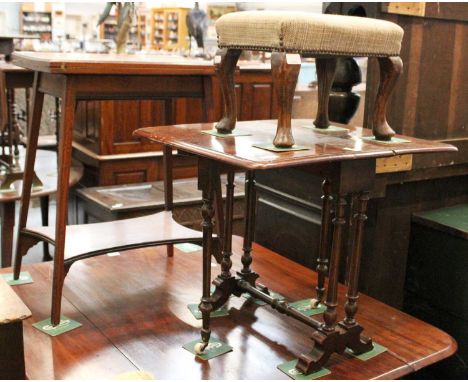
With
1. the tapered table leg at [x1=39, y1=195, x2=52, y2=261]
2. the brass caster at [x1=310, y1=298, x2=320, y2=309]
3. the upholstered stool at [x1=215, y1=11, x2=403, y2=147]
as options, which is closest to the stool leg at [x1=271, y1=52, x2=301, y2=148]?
the upholstered stool at [x1=215, y1=11, x2=403, y2=147]

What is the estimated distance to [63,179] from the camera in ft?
5.60

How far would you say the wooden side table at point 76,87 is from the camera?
1.70 m

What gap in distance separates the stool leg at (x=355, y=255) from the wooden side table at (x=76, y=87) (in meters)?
0.73

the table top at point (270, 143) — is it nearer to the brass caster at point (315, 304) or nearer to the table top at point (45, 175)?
the brass caster at point (315, 304)

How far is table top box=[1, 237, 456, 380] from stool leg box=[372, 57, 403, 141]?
0.60 m

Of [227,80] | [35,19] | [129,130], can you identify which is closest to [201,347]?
[227,80]

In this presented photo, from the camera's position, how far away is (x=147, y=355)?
1622mm

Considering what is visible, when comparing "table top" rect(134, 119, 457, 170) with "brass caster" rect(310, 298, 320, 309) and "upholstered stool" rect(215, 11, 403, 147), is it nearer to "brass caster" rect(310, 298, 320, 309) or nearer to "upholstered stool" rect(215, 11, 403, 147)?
"upholstered stool" rect(215, 11, 403, 147)

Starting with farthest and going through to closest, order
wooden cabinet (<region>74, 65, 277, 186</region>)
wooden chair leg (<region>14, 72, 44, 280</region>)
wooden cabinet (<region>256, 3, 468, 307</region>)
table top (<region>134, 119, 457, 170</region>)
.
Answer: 1. wooden cabinet (<region>74, 65, 277, 186</region>)
2. wooden cabinet (<region>256, 3, 468, 307</region>)
3. wooden chair leg (<region>14, 72, 44, 280</region>)
4. table top (<region>134, 119, 457, 170</region>)

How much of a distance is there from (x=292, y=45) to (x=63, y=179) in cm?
75

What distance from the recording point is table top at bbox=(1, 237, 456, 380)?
1.56 meters

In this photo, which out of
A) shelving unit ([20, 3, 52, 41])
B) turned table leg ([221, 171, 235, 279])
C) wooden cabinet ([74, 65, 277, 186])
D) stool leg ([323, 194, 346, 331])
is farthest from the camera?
shelving unit ([20, 3, 52, 41])

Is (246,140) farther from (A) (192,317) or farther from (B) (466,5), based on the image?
(B) (466,5)

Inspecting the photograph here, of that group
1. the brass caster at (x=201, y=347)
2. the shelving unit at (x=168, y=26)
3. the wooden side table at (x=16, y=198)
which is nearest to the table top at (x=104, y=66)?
the brass caster at (x=201, y=347)
